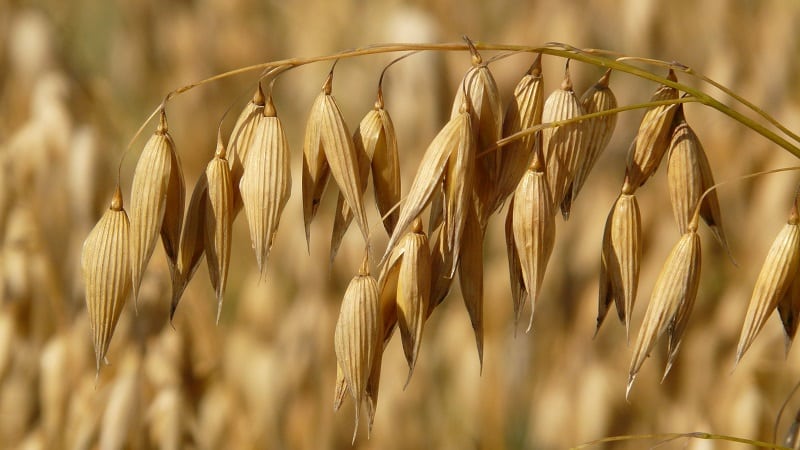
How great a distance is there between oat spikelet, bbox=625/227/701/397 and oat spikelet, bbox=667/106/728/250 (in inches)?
1.1

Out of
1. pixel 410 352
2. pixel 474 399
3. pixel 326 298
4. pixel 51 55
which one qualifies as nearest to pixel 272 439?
pixel 326 298

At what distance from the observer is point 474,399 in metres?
1.43

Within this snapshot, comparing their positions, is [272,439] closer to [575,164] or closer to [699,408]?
[699,408]

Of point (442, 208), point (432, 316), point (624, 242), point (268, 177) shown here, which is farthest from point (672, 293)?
point (432, 316)

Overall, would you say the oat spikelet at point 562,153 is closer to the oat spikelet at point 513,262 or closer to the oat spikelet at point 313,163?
the oat spikelet at point 513,262

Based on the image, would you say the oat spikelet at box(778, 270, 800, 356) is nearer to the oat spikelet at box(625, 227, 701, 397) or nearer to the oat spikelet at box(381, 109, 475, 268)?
the oat spikelet at box(625, 227, 701, 397)

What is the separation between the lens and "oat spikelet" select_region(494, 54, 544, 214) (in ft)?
1.92

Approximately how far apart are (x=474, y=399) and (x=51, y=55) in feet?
2.45

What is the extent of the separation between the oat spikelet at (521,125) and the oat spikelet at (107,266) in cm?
23

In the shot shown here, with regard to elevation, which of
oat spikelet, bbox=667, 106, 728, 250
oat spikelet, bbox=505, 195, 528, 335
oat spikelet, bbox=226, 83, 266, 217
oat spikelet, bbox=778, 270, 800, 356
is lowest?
oat spikelet, bbox=778, 270, 800, 356

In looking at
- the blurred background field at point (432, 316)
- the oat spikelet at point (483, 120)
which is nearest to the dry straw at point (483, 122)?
the oat spikelet at point (483, 120)

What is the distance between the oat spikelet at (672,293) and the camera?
57cm

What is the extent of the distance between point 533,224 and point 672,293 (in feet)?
0.30

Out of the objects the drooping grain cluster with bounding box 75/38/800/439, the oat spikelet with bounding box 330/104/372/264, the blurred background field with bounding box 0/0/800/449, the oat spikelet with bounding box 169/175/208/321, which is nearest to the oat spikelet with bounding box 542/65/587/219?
the drooping grain cluster with bounding box 75/38/800/439
